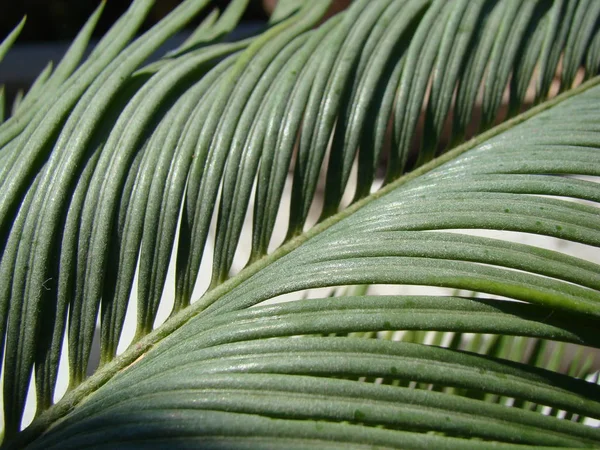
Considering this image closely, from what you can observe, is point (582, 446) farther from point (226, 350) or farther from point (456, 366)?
point (226, 350)

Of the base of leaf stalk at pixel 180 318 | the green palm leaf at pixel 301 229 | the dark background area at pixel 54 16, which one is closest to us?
the green palm leaf at pixel 301 229

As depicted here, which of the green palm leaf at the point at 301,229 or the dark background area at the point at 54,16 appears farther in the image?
the dark background area at the point at 54,16

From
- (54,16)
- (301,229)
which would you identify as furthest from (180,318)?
(54,16)

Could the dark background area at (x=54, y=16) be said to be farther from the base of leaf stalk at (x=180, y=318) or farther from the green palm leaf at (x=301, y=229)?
the base of leaf stalk at (x=180, y=318)

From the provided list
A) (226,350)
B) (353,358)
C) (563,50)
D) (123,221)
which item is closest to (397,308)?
(353,358)

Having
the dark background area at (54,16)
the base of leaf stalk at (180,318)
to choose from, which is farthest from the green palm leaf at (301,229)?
the dark background area at (54,16)

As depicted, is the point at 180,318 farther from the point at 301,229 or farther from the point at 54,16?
the point at 54,16

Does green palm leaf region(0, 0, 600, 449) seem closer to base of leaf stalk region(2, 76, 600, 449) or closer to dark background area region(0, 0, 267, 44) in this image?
base of leaf stalk region(2, 76, 600, 449)

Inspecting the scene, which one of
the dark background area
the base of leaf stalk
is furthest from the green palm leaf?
the dark background area
